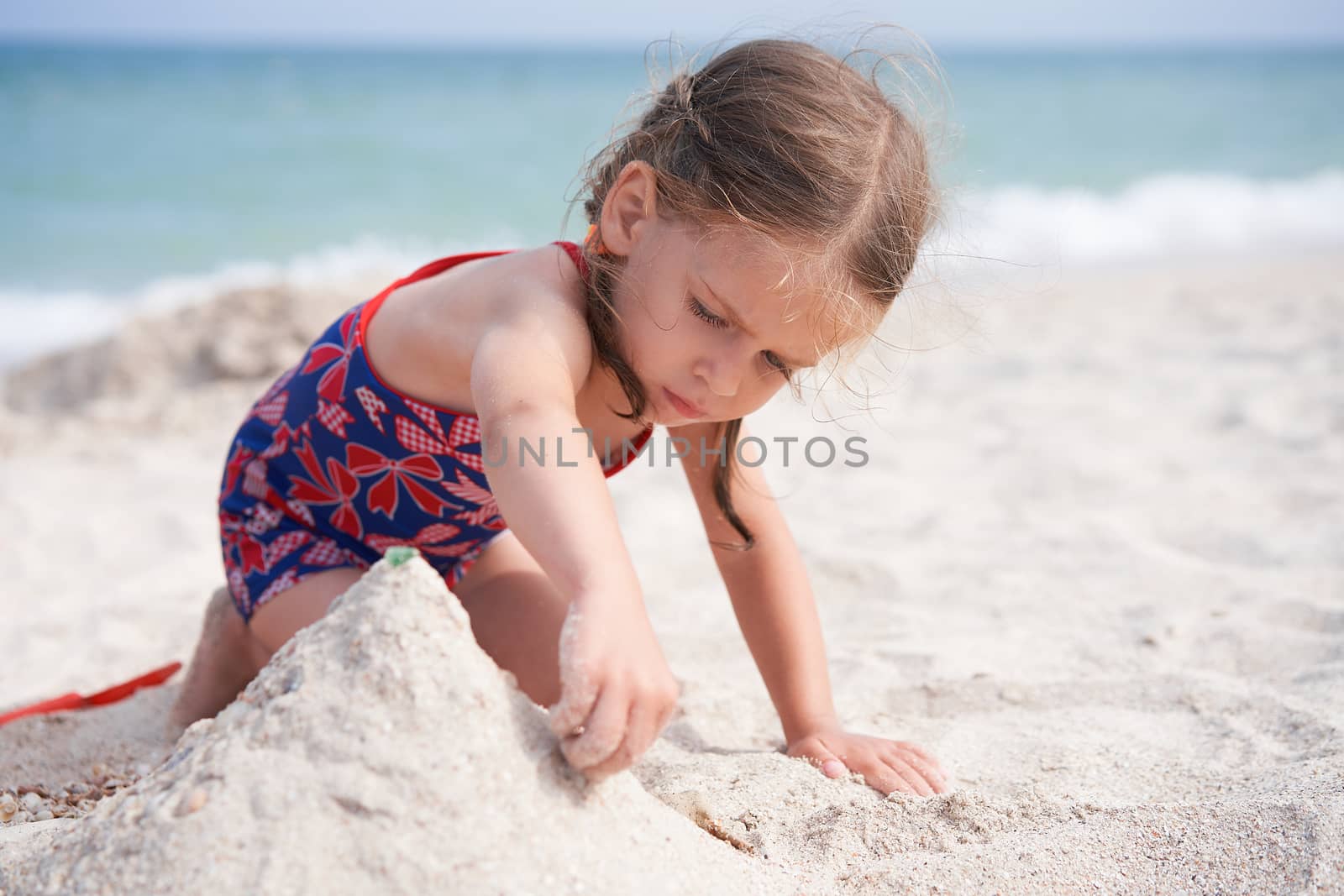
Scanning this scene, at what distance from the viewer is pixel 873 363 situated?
4309 mm

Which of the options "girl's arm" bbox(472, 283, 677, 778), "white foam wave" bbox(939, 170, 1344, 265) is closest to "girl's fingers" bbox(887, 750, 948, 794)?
"girl's arm" bbox(472, 283, 677, 778)

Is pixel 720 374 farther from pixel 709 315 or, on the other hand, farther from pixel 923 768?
pixel 923 768

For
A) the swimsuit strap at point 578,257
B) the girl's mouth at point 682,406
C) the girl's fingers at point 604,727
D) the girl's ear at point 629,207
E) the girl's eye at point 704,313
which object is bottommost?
the girl's fingers at point 604,727

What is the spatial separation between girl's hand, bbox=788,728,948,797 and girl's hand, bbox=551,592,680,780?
2.13 feet

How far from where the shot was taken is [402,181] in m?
11.7

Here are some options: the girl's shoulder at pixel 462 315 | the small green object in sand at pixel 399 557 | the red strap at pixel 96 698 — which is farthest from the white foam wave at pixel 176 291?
the small green object in sand at pixel 399 557

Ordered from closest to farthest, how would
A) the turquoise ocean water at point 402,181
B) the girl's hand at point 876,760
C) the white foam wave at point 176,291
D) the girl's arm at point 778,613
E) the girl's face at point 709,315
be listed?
the girl's face at point 709,315 < the girl's hand at point 876,760 < the girl's arm at point 778,613 < the white foam wave at point 176,291 < the turquoise ocean water at point 402,181

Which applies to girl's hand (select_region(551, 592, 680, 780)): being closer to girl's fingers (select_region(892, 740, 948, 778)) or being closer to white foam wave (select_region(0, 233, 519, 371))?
girl's fingers (select_region(892, 740, 948, 778))

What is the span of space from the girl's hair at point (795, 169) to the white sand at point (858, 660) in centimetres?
71

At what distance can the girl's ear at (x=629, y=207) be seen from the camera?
64.7 inches

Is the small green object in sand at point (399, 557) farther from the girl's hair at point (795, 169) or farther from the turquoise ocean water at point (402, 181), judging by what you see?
the turquoise ocean water at point (402, 181)

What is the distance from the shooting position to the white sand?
1.07m

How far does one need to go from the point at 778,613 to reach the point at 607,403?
50cm

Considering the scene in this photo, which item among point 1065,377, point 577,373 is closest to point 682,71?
point 577,373
